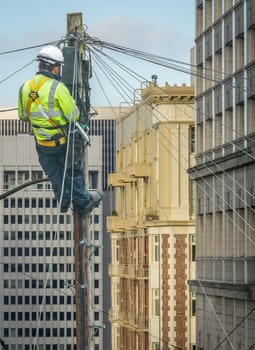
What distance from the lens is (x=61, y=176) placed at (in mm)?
58875

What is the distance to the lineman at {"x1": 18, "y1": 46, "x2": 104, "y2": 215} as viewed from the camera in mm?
56562

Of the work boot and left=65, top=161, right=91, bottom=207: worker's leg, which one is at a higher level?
left=65, top=161, right=91, bottom=207: worker's leg

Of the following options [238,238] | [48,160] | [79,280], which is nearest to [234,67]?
[238,238]

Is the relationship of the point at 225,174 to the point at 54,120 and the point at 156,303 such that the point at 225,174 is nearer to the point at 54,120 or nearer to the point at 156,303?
the point at 54,120

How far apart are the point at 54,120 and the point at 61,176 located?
178 cm

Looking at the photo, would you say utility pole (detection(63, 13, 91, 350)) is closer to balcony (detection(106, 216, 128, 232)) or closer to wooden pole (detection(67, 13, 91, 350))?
wooden pole (detection(67, 13, 91, 350))

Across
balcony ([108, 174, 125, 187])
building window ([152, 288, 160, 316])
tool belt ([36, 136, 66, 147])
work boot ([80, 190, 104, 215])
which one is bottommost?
building window ([152, 288, 160, 316])

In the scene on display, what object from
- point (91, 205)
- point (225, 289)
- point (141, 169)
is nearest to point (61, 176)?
point (91, 205)

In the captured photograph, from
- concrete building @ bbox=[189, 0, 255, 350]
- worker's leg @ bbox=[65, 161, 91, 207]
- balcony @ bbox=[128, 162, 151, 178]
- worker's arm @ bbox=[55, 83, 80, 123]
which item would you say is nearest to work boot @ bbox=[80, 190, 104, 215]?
worker's leg @ bbox=[65, 161, 91, 207]

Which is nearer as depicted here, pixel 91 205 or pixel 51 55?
pixel 91 205

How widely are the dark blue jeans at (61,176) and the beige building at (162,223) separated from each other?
41715 millimetres

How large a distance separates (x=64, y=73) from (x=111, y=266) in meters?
64.2

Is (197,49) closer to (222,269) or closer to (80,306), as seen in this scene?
(222,269)

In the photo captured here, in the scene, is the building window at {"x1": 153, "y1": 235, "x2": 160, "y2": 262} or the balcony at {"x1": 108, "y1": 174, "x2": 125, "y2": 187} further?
the balcony at {"x1": 108, "y1": 174, "x2": 125, "y2": 187}
